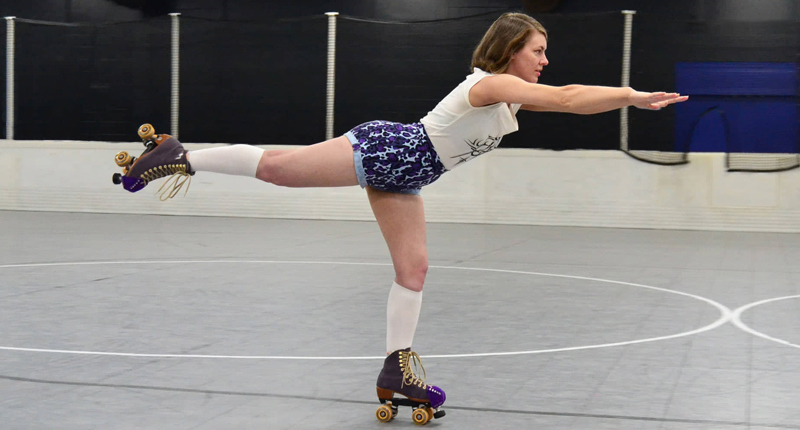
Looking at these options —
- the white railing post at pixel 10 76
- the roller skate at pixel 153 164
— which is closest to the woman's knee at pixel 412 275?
the roller skate at pixel 153 164

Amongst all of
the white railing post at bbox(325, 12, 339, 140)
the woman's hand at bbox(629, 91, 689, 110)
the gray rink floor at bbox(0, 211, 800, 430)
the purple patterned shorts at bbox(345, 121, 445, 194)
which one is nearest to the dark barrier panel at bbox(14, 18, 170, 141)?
the white railing post at bbox(325, 12, 339, 140)

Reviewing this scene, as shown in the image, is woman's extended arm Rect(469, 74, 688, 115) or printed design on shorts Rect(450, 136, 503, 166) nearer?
woman's extended arm Rect(469, 74, 688, 115)

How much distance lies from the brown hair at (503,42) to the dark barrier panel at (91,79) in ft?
38.9

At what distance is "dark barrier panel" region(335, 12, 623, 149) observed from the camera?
14.1 m

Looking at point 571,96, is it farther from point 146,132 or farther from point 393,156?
point 146,132

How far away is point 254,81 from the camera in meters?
15.3

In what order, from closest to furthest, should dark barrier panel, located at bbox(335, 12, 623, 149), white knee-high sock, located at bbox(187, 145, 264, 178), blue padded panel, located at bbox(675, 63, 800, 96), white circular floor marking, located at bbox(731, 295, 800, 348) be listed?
white knee-high sock, located at bbox(187, 145, 264, 178) → white circular floor marking, located at bbox(731, 295, 800, 348) → blue padded panel, located at bbox(675, 63, 800, 96) → dark barrier panel, located at bbox(335, 12, 623, 149)

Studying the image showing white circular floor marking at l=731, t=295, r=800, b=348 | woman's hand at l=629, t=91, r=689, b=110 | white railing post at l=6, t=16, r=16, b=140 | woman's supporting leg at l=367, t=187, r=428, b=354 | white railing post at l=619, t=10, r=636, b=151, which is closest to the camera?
woman's hand at l=629, t=91, r=689, b=110

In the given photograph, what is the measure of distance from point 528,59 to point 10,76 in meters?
13.2

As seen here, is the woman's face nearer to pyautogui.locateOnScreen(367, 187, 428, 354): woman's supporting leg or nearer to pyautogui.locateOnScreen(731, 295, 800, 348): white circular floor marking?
pyautogui.locateOnScreen(367, 187, 428, 354): woman's supporting leg

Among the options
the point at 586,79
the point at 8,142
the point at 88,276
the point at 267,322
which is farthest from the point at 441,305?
the point at 8,142

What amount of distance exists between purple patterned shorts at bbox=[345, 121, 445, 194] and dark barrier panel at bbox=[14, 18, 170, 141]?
38.6ft

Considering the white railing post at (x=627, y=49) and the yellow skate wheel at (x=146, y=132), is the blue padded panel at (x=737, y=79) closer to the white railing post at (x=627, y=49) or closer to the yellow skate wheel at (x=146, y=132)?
the white railing post at (x=627, y=49)

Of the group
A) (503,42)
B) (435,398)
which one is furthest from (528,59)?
(435,398)
